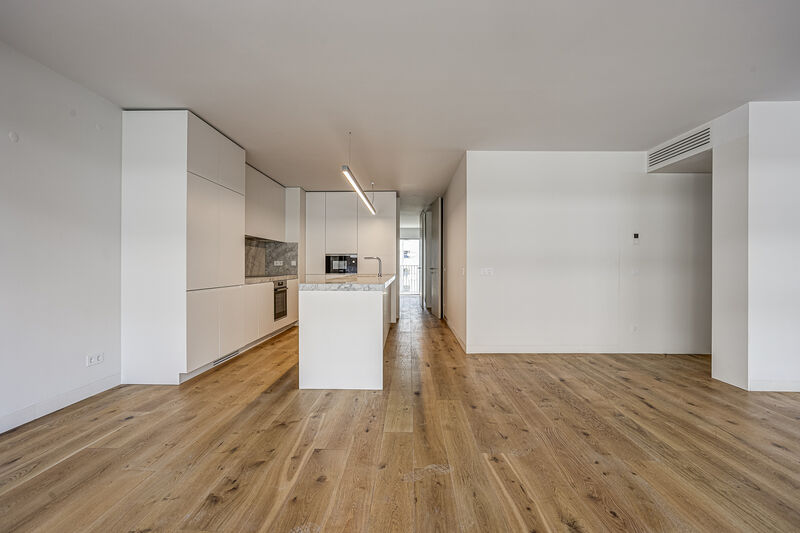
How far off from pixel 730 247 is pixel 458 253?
299 cm

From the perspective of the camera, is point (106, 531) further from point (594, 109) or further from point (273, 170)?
point (273, 170)

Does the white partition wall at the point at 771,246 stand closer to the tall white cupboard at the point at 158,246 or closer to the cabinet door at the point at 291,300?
the tall white cupboard at the point at 158,246

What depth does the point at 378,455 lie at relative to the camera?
2.06m

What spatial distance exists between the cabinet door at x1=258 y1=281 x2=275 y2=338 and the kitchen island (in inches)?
A: 78.5

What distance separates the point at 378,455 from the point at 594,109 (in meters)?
3.51

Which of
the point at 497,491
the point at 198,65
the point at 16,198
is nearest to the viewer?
the point at 497,491

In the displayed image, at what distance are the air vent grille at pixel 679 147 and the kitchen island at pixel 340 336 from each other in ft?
12.3

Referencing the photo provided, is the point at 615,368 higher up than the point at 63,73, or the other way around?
the point at 63,73

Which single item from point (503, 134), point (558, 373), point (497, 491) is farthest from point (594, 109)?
point (497, 491)

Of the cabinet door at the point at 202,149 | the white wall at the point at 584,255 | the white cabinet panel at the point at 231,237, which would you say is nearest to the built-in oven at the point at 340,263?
the white cabinet panel at the point at 231,237

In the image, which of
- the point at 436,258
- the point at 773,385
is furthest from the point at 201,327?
the point at 773,385

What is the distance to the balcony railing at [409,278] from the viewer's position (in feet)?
42.8

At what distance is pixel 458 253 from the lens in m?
5.24

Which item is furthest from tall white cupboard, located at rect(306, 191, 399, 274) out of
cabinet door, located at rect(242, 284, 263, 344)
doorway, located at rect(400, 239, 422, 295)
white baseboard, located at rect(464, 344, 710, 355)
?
doorway, located at rect(400, 239, 422, 295)
